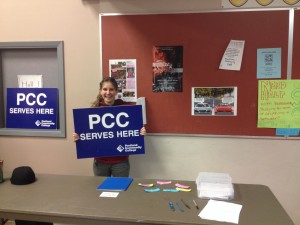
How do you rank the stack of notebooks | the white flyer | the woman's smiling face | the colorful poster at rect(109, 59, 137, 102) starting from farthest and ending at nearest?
the colorful poster at rect(109, 59, 137, 102)
the white flyer
the woman's smiling face
the stack of notebooks

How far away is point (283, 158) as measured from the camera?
2672 mm

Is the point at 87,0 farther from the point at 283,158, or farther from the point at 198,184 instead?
the point at 283,158

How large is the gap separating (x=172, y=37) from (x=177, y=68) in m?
0.30

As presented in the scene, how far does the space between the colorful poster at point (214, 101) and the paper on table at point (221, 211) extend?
1.21 metres

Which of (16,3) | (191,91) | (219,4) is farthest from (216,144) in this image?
(16,3)

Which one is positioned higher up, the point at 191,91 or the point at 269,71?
the point at 269,71

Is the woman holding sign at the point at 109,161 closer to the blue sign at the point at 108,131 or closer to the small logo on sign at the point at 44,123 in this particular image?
the blue sign at the point at 108,131

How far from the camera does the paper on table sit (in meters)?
1.45

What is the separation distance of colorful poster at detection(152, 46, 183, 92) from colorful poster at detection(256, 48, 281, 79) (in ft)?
2.42

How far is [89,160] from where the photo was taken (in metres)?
3.00

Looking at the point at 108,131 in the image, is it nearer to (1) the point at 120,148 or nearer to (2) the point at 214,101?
(1) the point at 120,148

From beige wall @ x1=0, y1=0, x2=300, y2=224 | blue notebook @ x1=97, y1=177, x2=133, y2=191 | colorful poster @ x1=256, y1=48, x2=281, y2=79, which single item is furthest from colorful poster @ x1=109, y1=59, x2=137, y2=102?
colorful poster @ x1=256, y1=48, x2=281, y2=79

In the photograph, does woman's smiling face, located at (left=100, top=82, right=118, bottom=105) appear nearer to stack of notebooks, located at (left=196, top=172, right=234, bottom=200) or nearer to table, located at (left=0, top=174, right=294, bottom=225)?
table, located at (left=0, top=174, right=294, bottom=225)

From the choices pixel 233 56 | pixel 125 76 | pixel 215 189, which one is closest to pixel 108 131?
pixel 125 76
